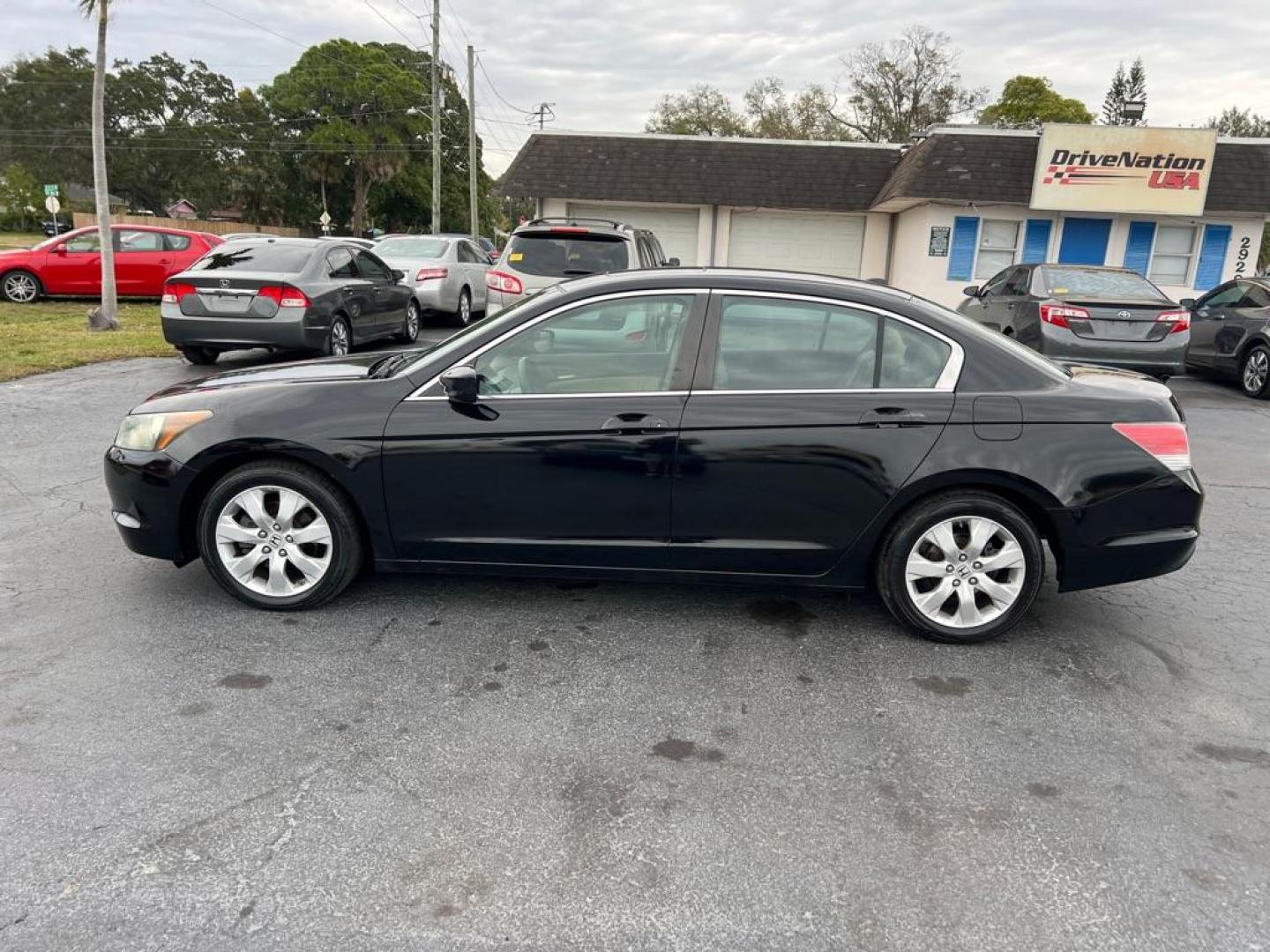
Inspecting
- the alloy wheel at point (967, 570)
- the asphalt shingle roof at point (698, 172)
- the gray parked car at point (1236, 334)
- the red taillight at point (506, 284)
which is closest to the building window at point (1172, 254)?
the asphalt shingle roof at point (698, 172)

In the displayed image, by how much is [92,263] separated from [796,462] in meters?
16.3

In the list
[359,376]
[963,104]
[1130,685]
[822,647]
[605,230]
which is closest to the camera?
[1130,685]

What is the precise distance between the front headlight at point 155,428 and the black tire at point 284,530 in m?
0.28

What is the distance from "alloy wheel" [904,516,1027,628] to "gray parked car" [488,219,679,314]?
6.31m

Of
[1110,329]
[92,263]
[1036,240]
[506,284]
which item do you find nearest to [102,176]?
[92,263]

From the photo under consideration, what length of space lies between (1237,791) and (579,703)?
2.21 metres

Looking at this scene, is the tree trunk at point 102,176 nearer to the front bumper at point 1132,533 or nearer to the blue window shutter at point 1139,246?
the front bumper at point 1132,533

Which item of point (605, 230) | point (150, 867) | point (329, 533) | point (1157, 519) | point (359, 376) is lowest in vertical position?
point (150, 867)

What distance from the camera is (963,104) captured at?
4725cm

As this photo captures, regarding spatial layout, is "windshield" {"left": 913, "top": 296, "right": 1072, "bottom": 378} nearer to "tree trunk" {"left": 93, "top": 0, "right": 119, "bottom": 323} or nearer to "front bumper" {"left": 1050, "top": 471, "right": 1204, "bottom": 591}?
"front bumper" {"left": 1050, "top": 471, "right": 1204, "bottom": 591}

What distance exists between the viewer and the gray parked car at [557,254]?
9.55 metres

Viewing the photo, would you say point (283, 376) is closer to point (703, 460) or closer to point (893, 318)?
point (703, 460)

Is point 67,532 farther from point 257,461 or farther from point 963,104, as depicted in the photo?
point 963,104

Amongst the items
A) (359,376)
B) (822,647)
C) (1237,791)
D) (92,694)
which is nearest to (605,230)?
(359,376)
